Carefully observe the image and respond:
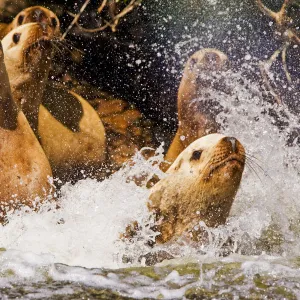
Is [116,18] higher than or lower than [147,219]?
higher

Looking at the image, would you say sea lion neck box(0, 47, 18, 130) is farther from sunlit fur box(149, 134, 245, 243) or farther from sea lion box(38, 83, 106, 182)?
sunlit fur box(149, 134, 245, 243)

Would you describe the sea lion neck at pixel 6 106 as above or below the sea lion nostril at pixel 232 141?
above

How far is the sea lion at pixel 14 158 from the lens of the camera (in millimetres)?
4035

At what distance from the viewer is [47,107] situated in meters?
4.32

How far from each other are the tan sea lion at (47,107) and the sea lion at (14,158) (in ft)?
0.43

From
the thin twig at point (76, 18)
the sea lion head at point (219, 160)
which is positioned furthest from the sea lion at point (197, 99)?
the thin twig at point (76, 18)

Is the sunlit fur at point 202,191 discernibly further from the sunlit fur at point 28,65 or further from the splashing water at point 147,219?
the sunlit fur at point 28,65

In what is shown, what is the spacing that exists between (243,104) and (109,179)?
1.18 meters

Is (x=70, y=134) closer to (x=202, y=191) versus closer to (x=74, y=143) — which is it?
(x=74, y=143)

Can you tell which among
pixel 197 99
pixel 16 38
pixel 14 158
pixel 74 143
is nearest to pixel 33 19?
pixel 16 38

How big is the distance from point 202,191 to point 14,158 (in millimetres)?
1127

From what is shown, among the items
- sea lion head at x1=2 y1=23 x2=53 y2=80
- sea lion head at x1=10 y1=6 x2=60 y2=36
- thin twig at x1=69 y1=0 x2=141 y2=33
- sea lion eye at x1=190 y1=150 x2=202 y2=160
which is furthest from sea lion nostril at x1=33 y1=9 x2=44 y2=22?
sea lion eye at x1=190 y1=150 x2=202 y2=160

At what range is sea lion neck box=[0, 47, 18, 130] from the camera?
13.2ft

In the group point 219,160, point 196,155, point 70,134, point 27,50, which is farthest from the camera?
point 70,134
